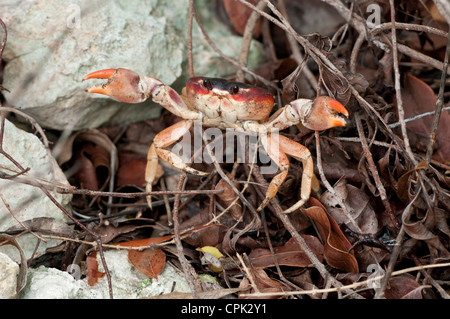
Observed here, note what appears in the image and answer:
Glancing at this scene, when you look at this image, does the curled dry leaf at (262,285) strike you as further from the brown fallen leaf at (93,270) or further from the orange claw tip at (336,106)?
the orange claw tip at (336,106)

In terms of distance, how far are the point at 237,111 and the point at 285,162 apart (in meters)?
0.35

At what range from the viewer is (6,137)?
2.37m

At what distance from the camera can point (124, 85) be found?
2420 mm

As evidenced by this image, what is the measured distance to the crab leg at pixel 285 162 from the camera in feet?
7.54

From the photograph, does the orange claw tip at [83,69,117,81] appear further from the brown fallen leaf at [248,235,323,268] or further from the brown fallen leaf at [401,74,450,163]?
the brown fallen leaf at [401,74,450,163]

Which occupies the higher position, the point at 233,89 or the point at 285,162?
the point at 233,89

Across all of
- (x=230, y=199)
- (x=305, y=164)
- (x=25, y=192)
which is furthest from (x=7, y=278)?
(x=305, y=164)

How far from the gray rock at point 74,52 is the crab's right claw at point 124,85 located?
295 mm

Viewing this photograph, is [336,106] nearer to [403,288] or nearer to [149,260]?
[403,288]

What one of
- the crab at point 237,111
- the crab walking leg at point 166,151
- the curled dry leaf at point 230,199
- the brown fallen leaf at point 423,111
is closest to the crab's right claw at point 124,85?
the crab at point 237,111

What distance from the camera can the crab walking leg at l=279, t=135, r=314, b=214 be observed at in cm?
231

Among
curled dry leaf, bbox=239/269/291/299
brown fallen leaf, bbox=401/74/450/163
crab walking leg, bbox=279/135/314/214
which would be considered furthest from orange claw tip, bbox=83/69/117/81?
brown fallen leaf, bbox=401/74/450/163

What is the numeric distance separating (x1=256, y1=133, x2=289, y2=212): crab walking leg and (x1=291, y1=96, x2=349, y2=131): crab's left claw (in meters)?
0.18
